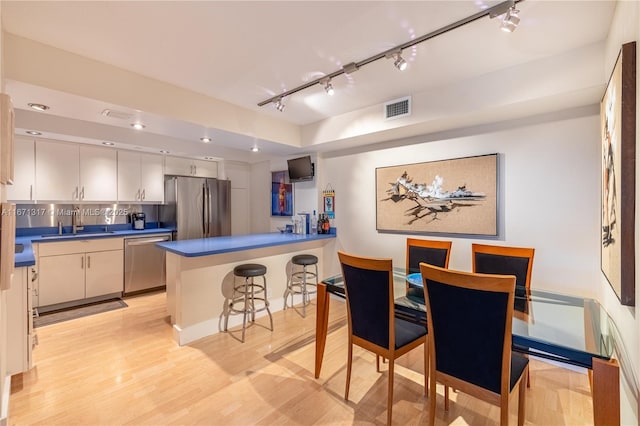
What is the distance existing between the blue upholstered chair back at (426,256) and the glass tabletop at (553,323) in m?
0.55

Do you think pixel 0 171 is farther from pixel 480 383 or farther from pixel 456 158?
pixel 456 158

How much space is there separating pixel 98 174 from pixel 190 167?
1.28 m

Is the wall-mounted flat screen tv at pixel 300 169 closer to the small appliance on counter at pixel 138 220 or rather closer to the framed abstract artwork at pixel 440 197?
the framed abstract artwork at pixel 440 197

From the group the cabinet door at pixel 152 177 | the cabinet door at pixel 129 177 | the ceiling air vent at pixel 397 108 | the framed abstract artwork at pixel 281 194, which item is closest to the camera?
the ceiling air vent at pixel 397 108

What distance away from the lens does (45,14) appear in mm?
1731

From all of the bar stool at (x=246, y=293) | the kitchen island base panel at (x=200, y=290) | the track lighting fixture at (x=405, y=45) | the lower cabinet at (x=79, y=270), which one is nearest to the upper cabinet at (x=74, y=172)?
the lower cabinet at (x=79, y=270)

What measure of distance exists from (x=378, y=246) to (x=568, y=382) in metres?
2.09

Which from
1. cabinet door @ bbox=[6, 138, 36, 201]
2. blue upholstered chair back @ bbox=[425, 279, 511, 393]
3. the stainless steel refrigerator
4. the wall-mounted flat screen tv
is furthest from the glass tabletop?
cabinet door @ bbox=[6, 138, 36, 201]

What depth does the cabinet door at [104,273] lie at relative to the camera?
380cm

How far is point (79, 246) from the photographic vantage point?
3721 millimetres

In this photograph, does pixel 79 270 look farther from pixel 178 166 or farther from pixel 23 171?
pixel 178 166

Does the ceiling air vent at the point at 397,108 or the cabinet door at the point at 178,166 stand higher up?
the ceiling air vent at the point at 397,108

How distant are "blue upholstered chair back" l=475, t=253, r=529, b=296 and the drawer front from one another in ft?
14.6

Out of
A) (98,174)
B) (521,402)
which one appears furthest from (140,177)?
(521,402)
